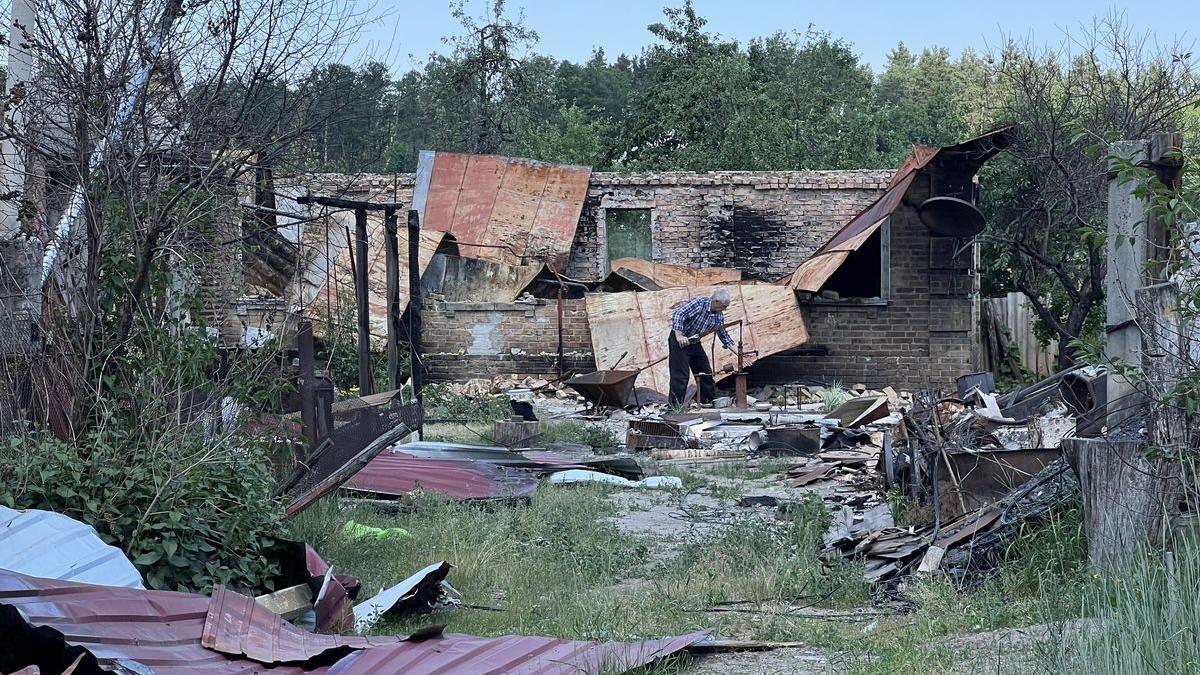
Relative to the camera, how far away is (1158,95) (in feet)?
55.3

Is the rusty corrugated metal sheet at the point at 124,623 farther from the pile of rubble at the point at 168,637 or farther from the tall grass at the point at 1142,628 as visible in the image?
the tall grass at the point at 1142,628

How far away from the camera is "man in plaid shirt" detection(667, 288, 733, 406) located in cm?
1550

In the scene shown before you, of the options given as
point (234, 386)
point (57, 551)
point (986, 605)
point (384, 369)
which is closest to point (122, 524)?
point (57, 551)

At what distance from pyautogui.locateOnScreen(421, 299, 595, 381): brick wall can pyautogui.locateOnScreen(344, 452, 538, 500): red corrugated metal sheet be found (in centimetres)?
927

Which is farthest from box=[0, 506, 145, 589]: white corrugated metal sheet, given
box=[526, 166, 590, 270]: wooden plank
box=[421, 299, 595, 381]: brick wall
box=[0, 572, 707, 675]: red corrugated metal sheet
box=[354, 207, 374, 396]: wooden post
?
box=[526, 166, 590, 270]: wooden plank

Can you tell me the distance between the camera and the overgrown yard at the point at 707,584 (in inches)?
194

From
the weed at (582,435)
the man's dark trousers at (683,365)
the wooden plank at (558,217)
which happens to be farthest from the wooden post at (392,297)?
the wooden plank at (558,217)

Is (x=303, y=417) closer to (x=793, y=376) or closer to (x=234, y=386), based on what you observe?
(x=234, y=386)

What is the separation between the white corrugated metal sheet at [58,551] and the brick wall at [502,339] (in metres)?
15.2

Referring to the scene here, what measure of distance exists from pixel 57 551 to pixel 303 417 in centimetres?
254

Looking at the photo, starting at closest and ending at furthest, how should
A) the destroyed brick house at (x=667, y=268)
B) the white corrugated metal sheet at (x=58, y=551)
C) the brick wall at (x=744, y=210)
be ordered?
the white corrugated metal sheet at (x=58, y=551) → the destroyed brick house at (x=667, y=268) → the brick wall at (x=744, y=210)

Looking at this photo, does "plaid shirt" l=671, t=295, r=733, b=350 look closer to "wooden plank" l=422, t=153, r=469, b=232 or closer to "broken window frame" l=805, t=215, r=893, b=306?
"broken window frame" l=805, t=215, r=893, b=306

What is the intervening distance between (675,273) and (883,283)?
347 cm

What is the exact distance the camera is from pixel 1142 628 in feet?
12.8
